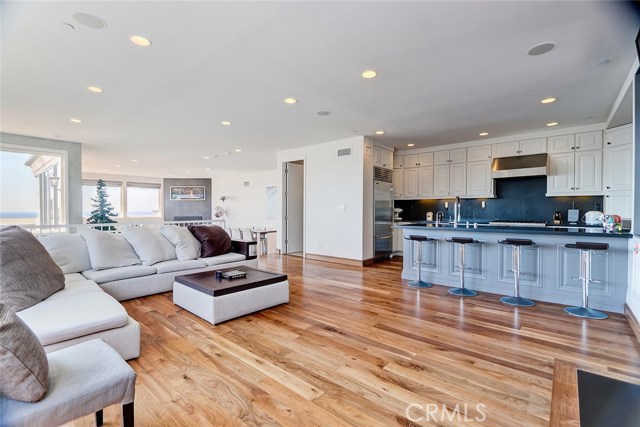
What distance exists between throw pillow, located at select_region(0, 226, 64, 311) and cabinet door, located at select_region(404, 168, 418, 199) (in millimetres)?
6608

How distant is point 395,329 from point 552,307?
2174 millimetres

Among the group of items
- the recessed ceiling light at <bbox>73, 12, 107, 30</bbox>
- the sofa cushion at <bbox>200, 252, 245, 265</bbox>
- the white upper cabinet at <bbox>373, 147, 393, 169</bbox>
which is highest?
the recessed ceiling light at <bbox>73, 12, 107, 30</bbox>

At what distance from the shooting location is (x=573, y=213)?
561cm

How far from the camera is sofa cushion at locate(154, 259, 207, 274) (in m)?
4.12

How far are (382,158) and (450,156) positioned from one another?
158 centimetres

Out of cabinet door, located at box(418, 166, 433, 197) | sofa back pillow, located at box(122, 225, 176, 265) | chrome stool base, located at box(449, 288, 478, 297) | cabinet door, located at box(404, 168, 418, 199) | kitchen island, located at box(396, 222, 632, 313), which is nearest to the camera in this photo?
kitchen island, located at box(396, 222, 632, 313)

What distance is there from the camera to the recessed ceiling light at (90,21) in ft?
7.52

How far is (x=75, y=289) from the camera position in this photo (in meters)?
2.81

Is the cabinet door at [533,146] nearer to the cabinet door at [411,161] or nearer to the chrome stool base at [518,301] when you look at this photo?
the cabinet door at [411,161]

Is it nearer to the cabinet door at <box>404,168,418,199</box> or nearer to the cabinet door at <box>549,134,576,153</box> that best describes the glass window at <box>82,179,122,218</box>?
the cabinet door at <box>404,168,418,199</box>

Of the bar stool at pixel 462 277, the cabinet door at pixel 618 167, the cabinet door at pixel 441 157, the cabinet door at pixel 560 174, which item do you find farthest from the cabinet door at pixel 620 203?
the cabinet door at pixel 441 157

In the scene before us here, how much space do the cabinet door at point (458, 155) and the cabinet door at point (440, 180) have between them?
221mm

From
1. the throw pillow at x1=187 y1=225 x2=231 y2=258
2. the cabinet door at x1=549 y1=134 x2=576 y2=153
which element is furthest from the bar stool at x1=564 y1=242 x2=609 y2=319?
the throw pillow at x1=187 y1=225 x2=231 y2=258

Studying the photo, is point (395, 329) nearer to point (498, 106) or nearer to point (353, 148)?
point (498, 106)
